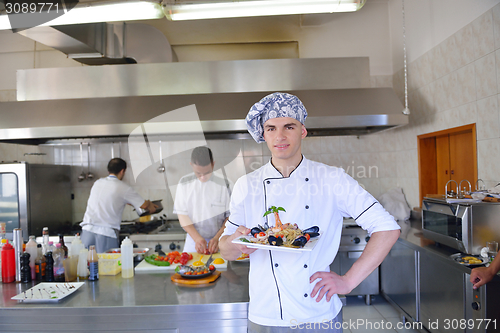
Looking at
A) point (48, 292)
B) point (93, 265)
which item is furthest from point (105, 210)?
point (48, 292)

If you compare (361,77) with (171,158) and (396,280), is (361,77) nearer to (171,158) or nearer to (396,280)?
(396,280)

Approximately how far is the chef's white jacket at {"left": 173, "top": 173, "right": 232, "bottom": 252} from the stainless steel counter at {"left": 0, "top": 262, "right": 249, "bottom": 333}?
50.5 inches

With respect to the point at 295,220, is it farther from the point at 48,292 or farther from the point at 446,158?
the point at 446,158

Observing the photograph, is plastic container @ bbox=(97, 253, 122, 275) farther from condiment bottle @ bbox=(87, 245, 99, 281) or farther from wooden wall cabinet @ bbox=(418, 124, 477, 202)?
wooden wall cabinet @ bbox=(418, 124, 477, 202)

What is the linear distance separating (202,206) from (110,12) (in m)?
1.65

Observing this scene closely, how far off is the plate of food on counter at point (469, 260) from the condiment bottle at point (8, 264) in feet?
8.91

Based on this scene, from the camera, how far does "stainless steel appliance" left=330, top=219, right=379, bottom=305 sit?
11.9ft

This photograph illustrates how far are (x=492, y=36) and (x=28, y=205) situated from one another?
4.56 metres

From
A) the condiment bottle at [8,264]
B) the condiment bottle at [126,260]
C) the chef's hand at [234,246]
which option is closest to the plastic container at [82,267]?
the condiment bottle at [126,260]

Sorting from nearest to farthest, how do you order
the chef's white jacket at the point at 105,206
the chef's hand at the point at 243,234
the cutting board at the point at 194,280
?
the chef's hand at the point at 243,234 → the cutting board at the point at 194,280 → the chef's white jacket at the point at 105,206

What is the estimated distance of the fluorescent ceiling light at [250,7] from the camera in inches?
94.0

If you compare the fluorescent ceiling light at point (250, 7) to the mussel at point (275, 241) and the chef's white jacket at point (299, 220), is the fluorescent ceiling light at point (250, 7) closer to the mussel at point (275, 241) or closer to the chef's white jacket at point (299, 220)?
the chef's white jacket at point (299, 220)

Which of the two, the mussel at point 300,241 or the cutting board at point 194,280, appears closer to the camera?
the mussel at point 300,241

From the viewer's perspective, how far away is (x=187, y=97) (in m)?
3.29
